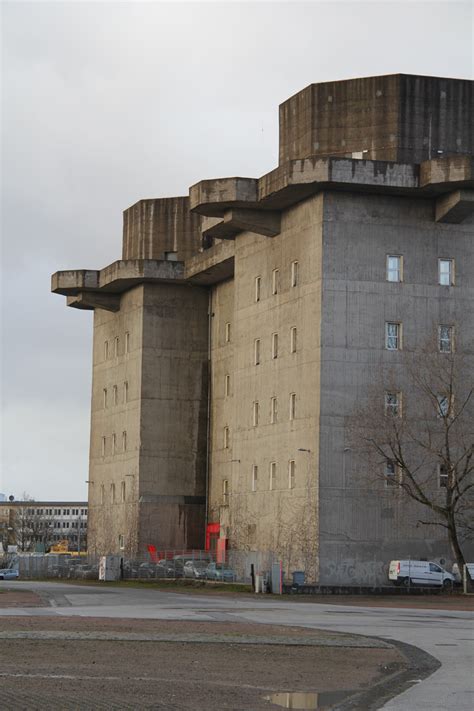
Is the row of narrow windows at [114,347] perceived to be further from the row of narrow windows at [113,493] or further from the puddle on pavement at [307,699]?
the puddle on pavement at [307,699]

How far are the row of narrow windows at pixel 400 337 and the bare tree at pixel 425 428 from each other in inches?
7.6

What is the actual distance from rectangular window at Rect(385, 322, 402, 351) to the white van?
1017 centimetres

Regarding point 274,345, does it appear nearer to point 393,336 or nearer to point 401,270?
point 393,336

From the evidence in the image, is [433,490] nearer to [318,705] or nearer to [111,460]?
[111,460]

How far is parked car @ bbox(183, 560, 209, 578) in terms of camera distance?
70.2 m

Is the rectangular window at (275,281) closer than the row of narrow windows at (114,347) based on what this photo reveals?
Yes

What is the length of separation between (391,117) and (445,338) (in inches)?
440

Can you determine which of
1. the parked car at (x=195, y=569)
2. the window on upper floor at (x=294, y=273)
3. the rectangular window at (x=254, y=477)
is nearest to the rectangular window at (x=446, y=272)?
the window on upper floor at (x=294, y=273)

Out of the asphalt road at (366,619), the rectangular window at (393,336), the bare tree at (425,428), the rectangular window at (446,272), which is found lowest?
the asphalt road at (366,619)

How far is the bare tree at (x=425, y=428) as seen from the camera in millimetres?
60156

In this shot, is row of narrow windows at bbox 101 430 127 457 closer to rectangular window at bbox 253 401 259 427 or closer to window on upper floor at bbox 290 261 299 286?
rectangular window at bbox 253 401 259 427

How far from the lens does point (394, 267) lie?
63969 mm

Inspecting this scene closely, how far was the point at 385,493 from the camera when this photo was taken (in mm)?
62031

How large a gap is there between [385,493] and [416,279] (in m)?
10.4
